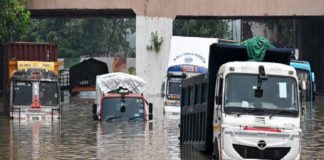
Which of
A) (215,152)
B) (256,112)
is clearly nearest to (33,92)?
(215,152)

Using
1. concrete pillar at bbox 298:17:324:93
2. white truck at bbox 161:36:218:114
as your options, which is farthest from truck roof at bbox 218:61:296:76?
concrete pillar at bbox 298:17:324:93

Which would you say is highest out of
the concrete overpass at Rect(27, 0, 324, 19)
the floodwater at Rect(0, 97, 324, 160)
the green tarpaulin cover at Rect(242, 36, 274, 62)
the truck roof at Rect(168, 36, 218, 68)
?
the concrete overpass at Rect(27, 0, 324, 19)

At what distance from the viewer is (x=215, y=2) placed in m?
55.1

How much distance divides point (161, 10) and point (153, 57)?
11.0ft

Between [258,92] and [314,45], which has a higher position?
[314,45]

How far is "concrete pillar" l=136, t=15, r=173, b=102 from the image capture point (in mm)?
56125

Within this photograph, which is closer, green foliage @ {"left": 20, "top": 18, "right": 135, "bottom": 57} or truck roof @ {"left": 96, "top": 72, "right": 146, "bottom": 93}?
truck roof @ {"left": 96, "top": 72, "right": 146, "bottom": 93}

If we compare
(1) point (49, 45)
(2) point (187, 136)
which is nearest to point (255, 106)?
(2) point (187, 136)

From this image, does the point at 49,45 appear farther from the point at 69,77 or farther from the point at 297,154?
the point at 69,77

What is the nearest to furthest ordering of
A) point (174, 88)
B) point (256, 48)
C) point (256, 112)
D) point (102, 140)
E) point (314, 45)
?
1. point (256, 112)
2. point (256, 48)
3. point (102, 140)
4. point (174, 88)
5. point (314, 45)

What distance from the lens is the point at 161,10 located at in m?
55.8

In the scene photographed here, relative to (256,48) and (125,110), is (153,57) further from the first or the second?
(256,48)

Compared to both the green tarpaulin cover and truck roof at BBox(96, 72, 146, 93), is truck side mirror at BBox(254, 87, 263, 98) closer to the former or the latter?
the green tarpaulin cover

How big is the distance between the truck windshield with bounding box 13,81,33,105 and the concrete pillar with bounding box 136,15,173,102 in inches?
768
